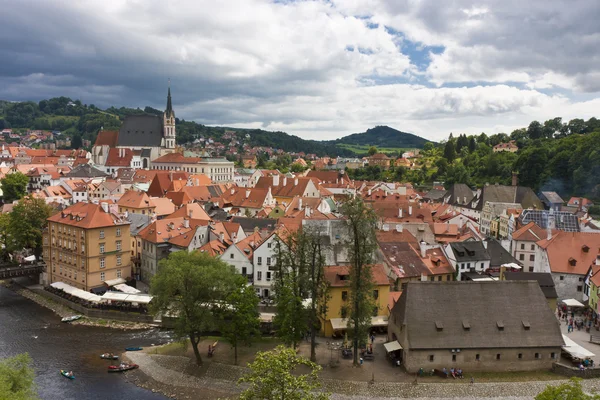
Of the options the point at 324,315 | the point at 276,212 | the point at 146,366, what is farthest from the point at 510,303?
the point at 276,212

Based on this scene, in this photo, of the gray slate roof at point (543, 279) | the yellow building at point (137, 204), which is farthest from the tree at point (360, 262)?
the yellow building at point (137, 204)

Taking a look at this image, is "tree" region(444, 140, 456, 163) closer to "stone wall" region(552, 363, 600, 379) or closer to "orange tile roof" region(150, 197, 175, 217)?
"orange tile roof" region(150, 197, 175, 217)

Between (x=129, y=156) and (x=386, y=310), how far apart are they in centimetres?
14009

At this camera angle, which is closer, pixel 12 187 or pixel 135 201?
pixel 135 201

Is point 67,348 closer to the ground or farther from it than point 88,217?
closer to the ground

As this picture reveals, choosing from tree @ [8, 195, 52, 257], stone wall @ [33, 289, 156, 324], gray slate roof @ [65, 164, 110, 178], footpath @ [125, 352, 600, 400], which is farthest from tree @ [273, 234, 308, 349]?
gray slate roof @ [65, 164, 110, 178]

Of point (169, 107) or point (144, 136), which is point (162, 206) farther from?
point (169, 107)

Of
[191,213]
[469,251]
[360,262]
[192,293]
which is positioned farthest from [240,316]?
[191,213]

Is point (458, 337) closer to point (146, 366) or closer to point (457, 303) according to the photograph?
point (457, 303)

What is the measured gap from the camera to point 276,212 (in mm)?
84500

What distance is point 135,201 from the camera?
283 ft

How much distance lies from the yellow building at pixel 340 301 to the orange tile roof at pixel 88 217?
1153 inches

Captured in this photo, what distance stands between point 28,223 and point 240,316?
45214mm

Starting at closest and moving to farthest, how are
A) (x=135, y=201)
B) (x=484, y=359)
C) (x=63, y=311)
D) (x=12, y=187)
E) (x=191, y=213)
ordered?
(x=484, y=359) → (x=63, y=311) → (x=191, y=213) → (x=135, y=201) → (x=12, y=187)
